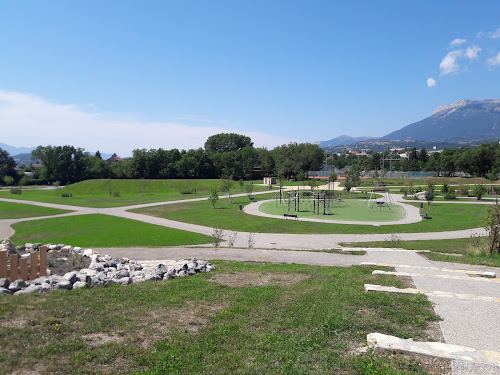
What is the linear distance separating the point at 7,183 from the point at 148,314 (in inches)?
4804

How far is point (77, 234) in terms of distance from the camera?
25.9 meters

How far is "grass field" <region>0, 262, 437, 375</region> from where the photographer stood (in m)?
5.56

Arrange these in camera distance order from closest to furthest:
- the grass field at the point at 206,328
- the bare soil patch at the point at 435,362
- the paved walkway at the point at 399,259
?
1. the bare soil patch at the point at 435,362
2. the grass field at the point at 206,328
3. the paved walkway at the point at 399,259

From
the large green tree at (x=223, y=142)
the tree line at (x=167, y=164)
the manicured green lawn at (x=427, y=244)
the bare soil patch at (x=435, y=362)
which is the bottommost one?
the manicured green lawn at (x=427, y=244)

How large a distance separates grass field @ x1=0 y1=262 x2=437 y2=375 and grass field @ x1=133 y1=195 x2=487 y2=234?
1639cm

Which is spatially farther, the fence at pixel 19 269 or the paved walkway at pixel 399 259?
the fence at pixel 19 269

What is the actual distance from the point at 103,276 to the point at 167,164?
95751 millimetres

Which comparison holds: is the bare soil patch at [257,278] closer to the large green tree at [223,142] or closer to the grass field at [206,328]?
the grass field at [206,328]

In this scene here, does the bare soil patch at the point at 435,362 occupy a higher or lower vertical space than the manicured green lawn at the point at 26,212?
higher

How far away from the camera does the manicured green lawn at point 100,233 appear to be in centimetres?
2225

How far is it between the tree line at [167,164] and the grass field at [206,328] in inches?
3467

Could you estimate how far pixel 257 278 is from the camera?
11.1 m

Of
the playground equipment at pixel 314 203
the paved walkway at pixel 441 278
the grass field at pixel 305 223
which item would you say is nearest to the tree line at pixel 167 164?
the playground equipment at pixel 314 203

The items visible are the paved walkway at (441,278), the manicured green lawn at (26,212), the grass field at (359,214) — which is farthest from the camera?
the manicured green lawn at (26,212)
